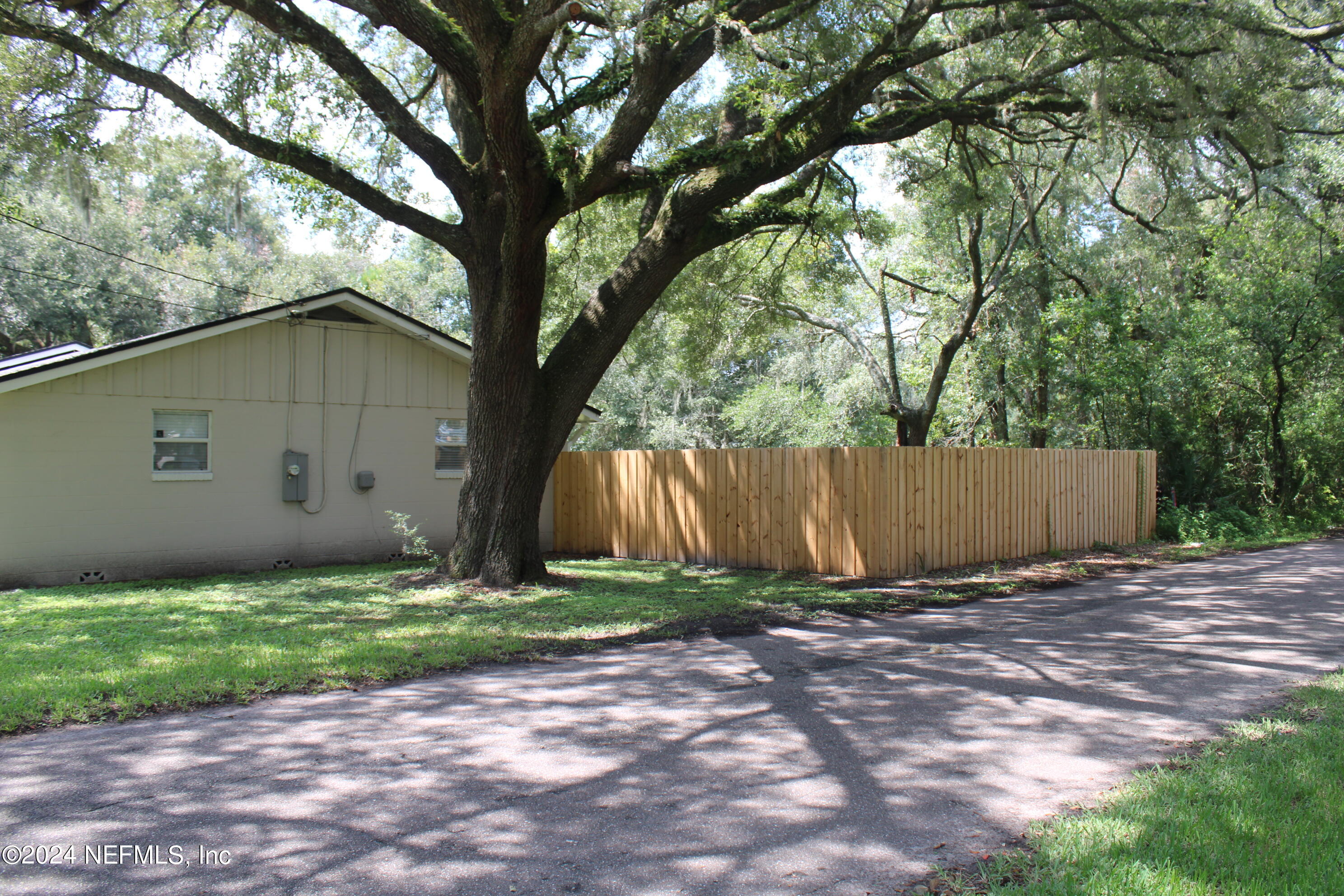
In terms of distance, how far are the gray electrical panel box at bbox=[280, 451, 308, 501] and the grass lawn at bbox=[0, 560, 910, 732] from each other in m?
1.40

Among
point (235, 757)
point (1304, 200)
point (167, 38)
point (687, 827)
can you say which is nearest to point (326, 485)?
point (167, 38)

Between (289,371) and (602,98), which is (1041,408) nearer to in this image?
(602,98)

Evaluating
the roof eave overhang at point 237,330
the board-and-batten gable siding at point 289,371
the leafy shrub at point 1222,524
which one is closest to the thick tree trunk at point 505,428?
the roof eave overhang at point 237,330

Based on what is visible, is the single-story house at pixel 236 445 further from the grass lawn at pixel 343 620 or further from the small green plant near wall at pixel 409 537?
the grass lawn at pixel 343 620

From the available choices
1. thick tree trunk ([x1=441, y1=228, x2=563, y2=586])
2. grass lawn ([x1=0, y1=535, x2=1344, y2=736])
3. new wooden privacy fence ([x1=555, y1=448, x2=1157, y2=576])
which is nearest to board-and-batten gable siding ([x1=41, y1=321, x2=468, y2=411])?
grass lawn ([x1=0, y1=535, x2=1344, y2=736])

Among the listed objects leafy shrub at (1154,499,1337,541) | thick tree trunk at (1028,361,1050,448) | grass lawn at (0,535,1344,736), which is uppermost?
thick tree trunk at (1028,361,1050,448)

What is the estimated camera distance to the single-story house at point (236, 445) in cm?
1095

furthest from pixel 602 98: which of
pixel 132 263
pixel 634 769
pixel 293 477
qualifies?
pixel 132 263

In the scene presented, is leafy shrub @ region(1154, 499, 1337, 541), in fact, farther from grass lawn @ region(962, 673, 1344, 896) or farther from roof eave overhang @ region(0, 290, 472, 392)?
roof eave overhang @ region(0, 290, 472, 392)

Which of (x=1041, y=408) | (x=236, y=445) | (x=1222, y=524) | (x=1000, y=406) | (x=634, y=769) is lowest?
(x=634, y=769)

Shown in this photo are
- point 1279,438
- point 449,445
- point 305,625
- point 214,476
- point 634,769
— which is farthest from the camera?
point 1279,438

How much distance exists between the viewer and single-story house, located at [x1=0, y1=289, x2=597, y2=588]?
35.9 ft

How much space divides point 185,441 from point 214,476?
0.63 metres

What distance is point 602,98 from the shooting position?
11.4m
